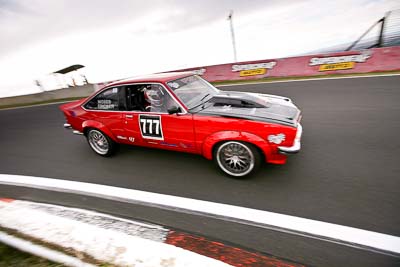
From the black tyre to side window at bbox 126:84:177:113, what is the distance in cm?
95

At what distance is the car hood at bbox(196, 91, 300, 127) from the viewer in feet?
9.37

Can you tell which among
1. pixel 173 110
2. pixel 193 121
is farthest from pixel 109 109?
pixel 193 121

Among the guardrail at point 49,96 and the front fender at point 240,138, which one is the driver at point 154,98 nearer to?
the front fender at point 240,138

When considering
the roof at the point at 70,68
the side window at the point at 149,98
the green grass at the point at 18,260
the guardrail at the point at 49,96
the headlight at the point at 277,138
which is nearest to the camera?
the green grass at the point at 18,260

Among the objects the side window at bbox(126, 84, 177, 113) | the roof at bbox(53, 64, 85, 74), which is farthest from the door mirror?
the roof at bbox(53, 64, 85, 74)

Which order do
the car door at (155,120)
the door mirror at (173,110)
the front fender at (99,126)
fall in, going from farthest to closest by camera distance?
1. the front fender at (99,126)
2. the car door at (155,120)
3. the door mirror at (173,110)

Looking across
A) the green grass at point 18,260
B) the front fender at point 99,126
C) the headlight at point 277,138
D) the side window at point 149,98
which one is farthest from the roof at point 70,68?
the headlight at point 277,138

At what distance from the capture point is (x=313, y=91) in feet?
24.0

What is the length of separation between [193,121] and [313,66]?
9912 mm

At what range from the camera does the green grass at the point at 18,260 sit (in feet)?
5.70

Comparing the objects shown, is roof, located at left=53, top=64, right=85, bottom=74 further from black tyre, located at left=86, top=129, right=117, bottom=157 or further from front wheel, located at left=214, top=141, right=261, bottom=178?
front wheel, located at left=214, top=141, right=261, bottom=178

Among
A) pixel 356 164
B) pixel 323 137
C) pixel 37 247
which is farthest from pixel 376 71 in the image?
pixel 37 247

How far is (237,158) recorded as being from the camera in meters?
2.99

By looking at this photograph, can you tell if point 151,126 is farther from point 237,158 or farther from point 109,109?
point 237,158
